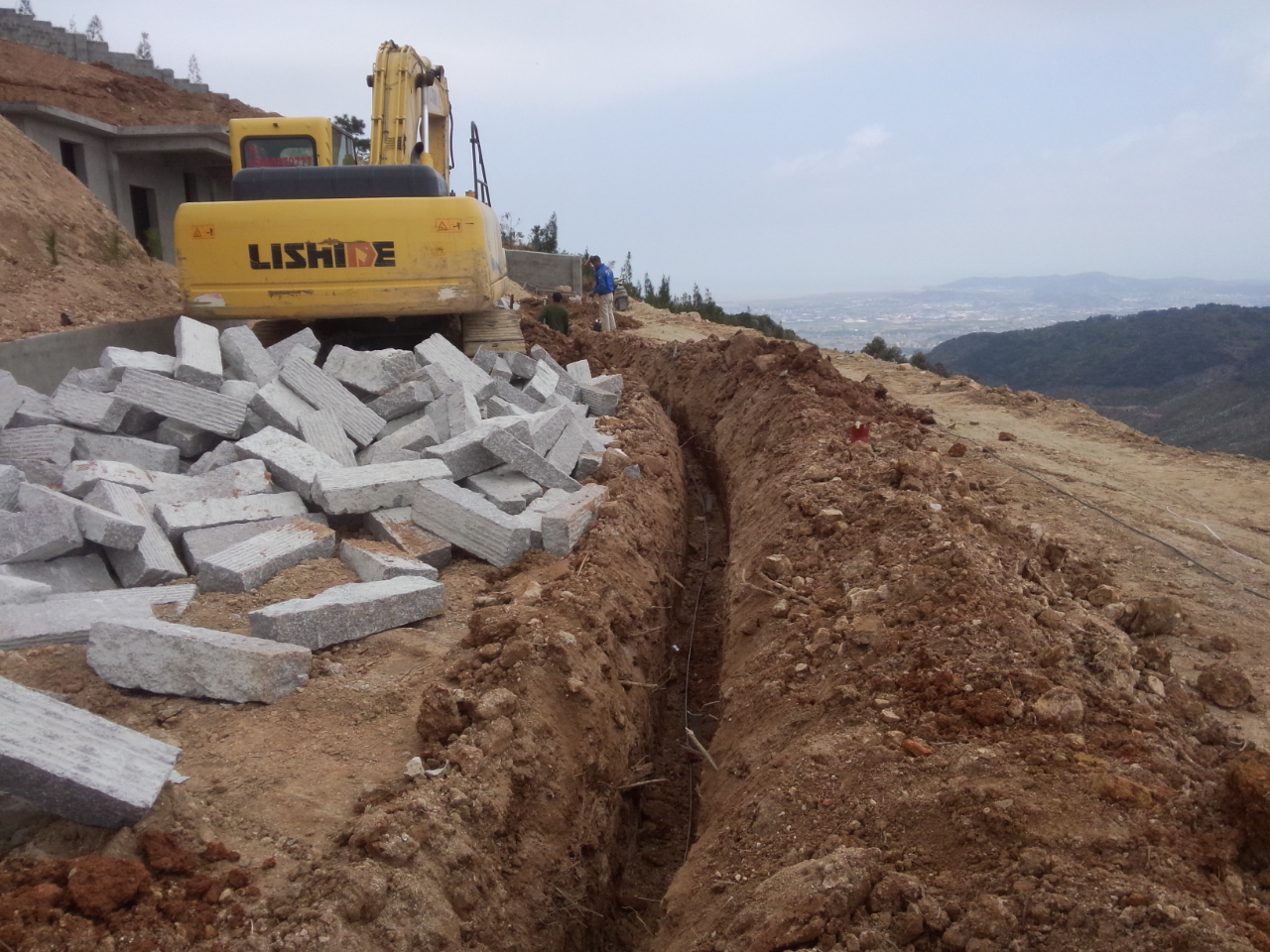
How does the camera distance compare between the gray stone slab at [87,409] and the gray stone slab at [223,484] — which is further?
the gray stone slab at [87,409]

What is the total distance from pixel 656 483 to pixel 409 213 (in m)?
3.42

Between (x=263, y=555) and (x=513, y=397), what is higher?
(x=513, y=397)

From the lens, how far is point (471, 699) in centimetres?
368

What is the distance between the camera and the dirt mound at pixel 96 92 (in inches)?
651

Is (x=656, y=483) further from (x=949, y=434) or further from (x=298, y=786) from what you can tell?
(x=298, y=786)

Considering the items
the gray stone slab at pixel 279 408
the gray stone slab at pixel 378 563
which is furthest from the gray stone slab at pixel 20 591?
the gray stone slab at pixel 279 408

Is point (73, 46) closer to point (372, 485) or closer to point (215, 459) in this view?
point (215, 459)

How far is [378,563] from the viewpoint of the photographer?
495cm

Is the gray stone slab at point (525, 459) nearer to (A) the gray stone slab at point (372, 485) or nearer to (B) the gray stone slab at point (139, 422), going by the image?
(A) the gray stone slab at point (372, 485)

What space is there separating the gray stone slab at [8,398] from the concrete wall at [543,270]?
15978mm

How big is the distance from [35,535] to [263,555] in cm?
109

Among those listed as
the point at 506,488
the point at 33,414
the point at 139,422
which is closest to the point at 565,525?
the point at 506,488

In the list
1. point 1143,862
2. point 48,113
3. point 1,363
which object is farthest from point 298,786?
point 48,113

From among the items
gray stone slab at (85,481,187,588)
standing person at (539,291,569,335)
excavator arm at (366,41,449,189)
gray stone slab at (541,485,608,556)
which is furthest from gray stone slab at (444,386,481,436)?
standing person at (539,291,569,335)
